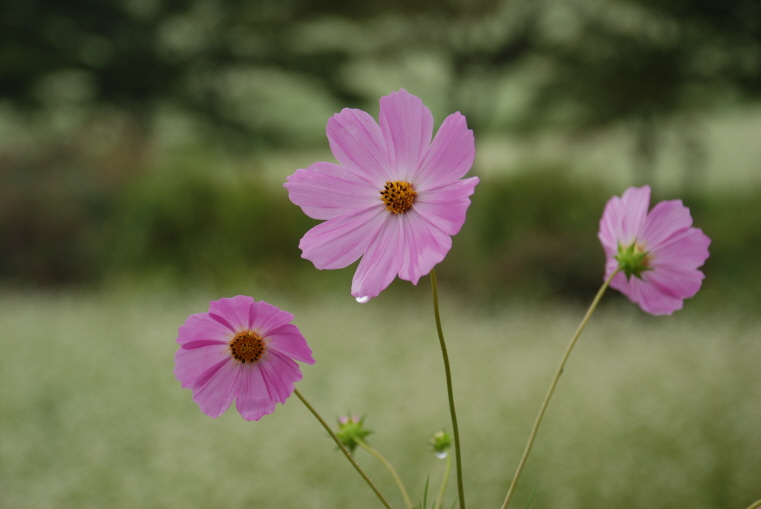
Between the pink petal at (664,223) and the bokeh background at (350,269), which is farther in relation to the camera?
Answer: the bokeh background at (350,269)

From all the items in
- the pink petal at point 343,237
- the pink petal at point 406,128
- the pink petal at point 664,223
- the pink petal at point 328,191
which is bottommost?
the pink petal at point 343,237

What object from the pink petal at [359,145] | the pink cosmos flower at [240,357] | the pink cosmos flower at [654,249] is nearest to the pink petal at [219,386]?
the pink cosmos flower at [240,357]

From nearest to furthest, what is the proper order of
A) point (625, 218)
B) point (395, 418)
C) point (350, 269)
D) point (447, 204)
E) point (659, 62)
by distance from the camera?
1. point (447, 204)
2. point (625, 218)
3. point (395, 418)
4. point (350, 269)
5. point (659, 62)

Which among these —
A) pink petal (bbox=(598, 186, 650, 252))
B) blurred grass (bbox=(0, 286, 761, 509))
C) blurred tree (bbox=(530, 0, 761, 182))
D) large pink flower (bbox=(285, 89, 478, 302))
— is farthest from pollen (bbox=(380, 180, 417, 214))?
blurred tree (bbox=(530, 0, 761, 182))

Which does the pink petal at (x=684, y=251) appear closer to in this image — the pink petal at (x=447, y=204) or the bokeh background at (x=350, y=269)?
the pink petal at (x=447, y=204)

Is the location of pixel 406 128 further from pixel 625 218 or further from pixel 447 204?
pixel 625 218

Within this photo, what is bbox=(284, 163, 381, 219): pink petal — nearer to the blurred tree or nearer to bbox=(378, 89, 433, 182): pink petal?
bbox=(378, 89, 433, 182): pink petal

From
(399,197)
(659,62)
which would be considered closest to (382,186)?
(399,197)
